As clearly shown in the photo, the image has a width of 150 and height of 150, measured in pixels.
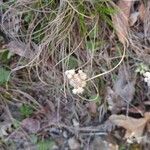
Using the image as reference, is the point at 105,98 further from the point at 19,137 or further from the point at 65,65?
the point at 19,137

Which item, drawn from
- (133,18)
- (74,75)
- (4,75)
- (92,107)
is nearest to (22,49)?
(4,75)

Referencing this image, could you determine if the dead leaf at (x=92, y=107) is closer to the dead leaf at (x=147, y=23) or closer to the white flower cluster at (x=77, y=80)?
the white flower cluster at (x=77, y=80)

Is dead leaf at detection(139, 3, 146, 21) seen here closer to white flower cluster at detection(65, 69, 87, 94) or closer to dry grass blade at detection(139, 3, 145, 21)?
dry grass blade at detection(139, 3, 145, 21)

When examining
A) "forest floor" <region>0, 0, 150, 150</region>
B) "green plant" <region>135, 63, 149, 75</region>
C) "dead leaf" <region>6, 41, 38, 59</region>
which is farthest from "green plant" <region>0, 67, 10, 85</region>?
"green plant" <region>135, 63, 149, 75</region>

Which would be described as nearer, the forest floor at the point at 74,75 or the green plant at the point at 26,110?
the forest floor at the point at 74,75

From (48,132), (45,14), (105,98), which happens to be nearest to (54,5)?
(45,14)

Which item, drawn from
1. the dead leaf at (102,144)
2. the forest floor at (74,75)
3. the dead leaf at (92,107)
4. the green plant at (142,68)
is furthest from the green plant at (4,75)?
the green plant at (142,68)
